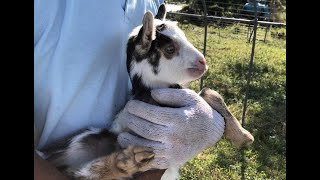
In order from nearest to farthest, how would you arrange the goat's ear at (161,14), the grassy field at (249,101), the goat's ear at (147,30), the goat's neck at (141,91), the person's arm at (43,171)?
the person's arm at (43,171) < the goat's ear at (147,30) < the goat's neck at (141,91) < the goat's ear at (161,14) < the grassy field at (249,101)

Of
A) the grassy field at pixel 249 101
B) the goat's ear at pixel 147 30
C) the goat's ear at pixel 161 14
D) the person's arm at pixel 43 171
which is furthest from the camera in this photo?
the grassy field at pixel 249 101

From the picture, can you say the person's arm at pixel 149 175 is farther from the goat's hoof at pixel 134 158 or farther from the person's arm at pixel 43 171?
the person's arm at pixel 43 171

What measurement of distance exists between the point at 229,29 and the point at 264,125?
5.85 metres

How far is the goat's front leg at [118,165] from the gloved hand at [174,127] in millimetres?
48

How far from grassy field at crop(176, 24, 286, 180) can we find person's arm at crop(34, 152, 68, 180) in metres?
2.47

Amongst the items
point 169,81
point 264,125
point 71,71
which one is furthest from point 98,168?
point 264,125

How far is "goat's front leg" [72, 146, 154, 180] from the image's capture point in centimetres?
137

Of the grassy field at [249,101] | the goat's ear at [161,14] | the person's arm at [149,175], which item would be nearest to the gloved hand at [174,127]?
the person's arm at [149,175]

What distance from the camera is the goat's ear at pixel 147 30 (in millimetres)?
1536

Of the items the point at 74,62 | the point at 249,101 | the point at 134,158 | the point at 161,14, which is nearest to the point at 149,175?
the point at 134,158

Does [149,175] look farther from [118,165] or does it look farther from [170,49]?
[170,49]

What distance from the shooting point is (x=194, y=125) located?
1.45m
